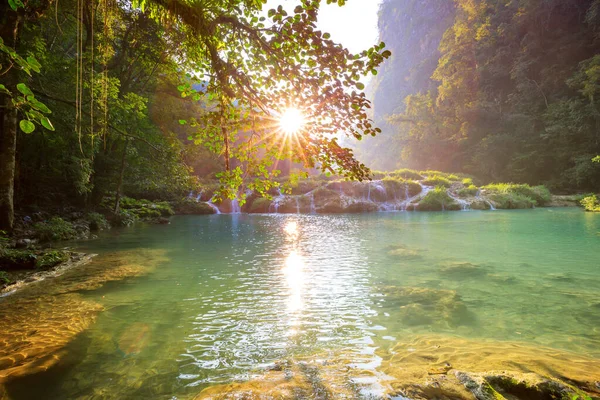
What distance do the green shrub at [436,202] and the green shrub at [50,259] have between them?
25131mm

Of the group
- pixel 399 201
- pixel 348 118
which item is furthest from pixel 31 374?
pixel 399 201

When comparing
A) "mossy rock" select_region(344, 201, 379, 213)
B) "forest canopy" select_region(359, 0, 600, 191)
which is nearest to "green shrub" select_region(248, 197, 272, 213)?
"mossy rock" select_region(344, 201, 379, 213)

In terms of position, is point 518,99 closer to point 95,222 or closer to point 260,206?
point 260,206

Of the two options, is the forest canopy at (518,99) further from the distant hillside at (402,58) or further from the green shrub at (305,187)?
the green shrub at (305,187)

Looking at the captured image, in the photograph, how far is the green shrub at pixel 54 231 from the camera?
1169cm

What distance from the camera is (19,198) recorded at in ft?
46.4

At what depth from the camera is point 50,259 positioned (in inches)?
305

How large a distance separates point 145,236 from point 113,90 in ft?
22.2

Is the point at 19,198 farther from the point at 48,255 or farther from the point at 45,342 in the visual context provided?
the point at 45,342

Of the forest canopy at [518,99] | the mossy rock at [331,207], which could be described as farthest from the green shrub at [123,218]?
the forest canopy at [518,99]

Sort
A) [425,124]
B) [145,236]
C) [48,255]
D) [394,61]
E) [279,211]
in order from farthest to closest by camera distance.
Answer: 1. [394,61]
2. [425,124]
3. [279,211]
4. [145,236]
5. [48,255]

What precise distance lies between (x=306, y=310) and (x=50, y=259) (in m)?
6.78

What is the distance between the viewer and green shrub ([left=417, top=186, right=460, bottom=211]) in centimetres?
2688

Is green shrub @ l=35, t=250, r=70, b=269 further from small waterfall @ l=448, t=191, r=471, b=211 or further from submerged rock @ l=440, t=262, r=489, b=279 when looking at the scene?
small waterfall @ l=448, t=191, r=471, b=211
